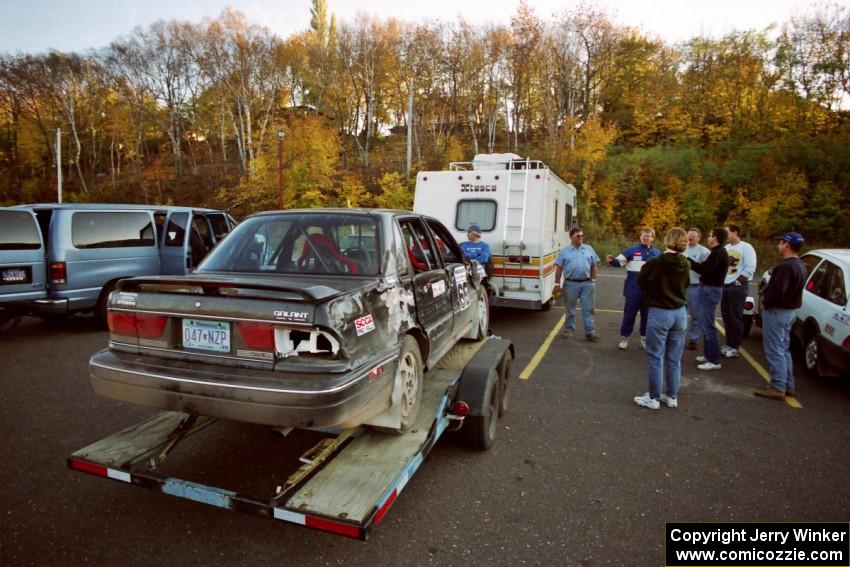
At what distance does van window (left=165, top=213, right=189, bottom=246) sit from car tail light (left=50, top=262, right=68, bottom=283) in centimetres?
187

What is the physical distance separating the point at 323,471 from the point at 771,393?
5.08 m

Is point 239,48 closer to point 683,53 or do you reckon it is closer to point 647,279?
point 683,53

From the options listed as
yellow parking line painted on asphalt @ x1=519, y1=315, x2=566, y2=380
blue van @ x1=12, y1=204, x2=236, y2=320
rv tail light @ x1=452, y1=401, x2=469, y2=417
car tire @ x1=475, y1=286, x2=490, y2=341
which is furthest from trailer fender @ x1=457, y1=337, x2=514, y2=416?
blue van @ x1=12, y1=204, x2=236, y2=320

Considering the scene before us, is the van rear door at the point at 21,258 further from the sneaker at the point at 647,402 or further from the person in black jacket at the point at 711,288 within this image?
the person in black jacket at the point at 711,288

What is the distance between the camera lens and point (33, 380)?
5.32 meters

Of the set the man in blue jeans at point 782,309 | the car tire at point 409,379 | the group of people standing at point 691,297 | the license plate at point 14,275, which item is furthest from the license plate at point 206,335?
the license plate at point 14,275

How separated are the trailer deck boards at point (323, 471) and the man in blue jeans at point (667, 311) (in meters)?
2.47

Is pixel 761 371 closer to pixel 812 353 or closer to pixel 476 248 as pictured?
pixel 812 353

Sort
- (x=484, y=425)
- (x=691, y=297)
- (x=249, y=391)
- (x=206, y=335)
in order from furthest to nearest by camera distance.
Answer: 1. (x=691, y=297)
2. (x=484, y=425)
3. (x=206, y=335)
4. (x=249, y=391)

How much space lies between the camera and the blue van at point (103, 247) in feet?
22.7

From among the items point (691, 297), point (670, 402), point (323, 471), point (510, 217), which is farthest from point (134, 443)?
point (691, 297)

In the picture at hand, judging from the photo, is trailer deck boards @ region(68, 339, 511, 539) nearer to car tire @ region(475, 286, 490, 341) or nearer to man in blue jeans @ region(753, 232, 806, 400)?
car tire @ region(475, 286, 490, 341)

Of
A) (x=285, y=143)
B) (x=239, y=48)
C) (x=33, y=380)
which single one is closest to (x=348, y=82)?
(x=239, y=48)

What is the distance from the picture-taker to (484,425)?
3.58 meters
